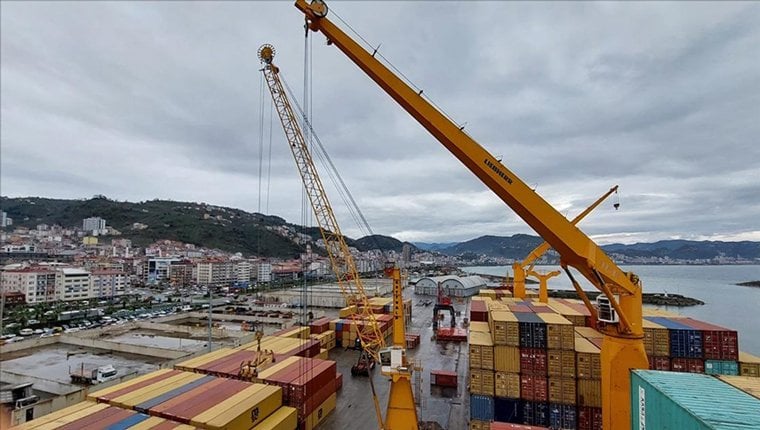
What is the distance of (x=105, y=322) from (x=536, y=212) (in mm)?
48979

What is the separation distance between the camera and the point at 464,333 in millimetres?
34375

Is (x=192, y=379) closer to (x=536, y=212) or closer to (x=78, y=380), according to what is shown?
(x=78, y=380)

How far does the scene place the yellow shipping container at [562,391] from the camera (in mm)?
14836

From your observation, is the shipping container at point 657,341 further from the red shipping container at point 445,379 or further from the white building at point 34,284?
the white building at point 34,284

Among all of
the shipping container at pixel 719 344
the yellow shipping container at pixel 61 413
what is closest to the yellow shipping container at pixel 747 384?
the shipping container at pixel 719 344

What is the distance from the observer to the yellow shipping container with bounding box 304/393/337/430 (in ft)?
52.2

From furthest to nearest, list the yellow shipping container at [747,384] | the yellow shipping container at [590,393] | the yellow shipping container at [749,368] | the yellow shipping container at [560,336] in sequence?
the yellow shipping container at [560,336] < the yellow shipping container at [590,393] < the yellow shipping container at [749,368] < the yellow shipping container at [747,384]

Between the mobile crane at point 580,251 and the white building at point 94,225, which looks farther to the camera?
the white building at point 94,225

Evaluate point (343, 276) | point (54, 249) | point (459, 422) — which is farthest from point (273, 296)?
point (54, 249)

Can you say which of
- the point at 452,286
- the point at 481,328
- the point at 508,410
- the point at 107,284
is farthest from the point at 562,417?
the point at 107,284

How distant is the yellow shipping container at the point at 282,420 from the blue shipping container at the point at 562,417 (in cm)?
1094

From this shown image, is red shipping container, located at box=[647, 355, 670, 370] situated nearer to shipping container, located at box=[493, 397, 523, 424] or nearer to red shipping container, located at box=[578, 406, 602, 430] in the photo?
red shipping container, located at box=[578, 406, 602, 430]

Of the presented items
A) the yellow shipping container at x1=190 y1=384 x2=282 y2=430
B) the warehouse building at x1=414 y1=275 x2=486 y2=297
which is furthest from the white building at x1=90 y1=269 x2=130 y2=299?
the yellow shipping container at x1=190 y1=384 x2=282 y2=430

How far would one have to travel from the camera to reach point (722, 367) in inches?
583
